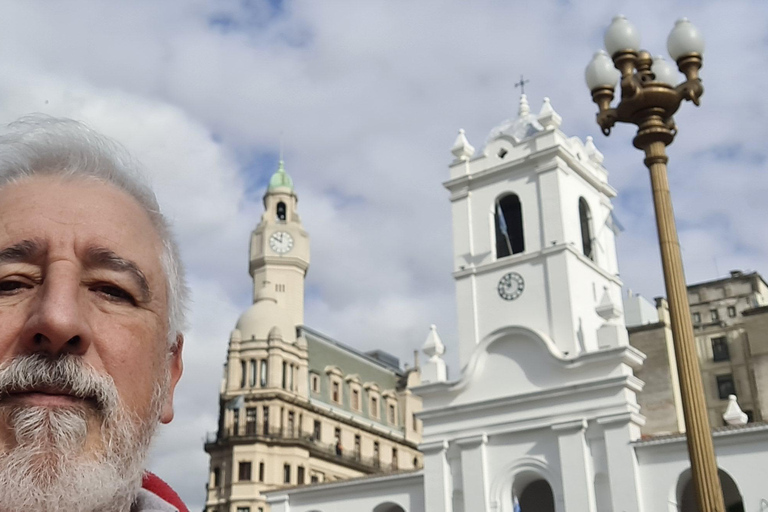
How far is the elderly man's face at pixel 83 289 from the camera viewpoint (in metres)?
1.89

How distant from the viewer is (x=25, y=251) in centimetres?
202

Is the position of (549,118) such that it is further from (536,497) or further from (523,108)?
(536,497)

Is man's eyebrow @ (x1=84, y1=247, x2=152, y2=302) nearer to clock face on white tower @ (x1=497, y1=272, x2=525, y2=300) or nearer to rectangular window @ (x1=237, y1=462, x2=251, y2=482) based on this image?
clock face on white tower @ (x1=497, y1=272, x2=525, y2=300)

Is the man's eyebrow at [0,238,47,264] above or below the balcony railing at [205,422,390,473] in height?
below

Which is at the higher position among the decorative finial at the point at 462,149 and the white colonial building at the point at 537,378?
the decorative finial at the point at 462,149

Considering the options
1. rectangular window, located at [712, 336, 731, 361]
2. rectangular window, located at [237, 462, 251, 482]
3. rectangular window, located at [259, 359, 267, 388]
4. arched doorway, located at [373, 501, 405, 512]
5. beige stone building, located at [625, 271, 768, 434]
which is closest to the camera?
arched doorway, located at [373, 501, 405, 512]

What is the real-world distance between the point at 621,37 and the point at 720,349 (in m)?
43.1

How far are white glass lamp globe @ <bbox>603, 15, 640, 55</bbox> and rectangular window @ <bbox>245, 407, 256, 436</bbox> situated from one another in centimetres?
3757

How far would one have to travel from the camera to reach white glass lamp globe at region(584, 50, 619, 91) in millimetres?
13445

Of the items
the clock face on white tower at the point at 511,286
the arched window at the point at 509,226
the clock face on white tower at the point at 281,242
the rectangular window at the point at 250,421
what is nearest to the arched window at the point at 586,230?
the arched window at the point at 509,226

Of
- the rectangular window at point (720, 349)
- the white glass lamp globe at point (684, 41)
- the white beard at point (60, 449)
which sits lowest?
the white beard at point (60, 449)

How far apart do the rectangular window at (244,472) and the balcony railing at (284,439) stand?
128cm

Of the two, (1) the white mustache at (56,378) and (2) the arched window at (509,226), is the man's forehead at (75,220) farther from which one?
(2) the arched window at (509,226)

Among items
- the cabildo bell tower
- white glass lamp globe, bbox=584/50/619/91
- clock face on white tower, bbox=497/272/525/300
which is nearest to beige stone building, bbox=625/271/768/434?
clock face on white tower, bbox=497/272/525/300
